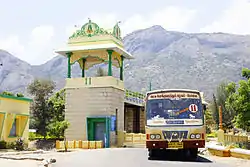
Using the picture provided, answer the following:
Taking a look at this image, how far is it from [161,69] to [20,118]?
14749cm

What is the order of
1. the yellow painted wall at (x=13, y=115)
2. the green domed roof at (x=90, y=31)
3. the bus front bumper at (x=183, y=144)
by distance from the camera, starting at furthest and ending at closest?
the green domed roof at (x=90, y=31)
the yellow painted wall at (x=13, y=115)
the bus front bumper at (x=183, y=144)

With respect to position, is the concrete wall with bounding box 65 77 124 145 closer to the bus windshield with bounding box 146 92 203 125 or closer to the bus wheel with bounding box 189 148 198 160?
Result: the bus wheel with bounding box 189 148 198 160

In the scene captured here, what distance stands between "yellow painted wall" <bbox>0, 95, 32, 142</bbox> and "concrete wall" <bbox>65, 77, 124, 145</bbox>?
5009 millimetres

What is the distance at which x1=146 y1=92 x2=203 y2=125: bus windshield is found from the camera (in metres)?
15.3

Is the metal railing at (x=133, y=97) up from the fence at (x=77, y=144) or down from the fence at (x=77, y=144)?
up

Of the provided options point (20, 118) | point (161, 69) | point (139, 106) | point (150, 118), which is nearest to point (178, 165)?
point (150, 118)

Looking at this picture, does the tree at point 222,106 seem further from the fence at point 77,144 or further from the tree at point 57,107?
the fence at point 77,144

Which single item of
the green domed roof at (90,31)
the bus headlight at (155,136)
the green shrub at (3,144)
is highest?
the green domed roof at (90,31)

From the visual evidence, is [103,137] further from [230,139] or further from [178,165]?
[178,165]

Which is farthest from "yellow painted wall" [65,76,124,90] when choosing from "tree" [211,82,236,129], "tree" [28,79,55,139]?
"tree" [211,82,236,129]

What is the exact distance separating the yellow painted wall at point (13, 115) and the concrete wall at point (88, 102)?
16.4ft

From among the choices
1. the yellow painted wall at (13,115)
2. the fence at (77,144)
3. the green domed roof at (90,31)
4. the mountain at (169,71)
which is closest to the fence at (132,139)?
the fence at (77,144)

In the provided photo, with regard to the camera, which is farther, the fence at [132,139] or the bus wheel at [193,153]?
the fence at [132,139]

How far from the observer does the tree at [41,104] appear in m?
39.1
